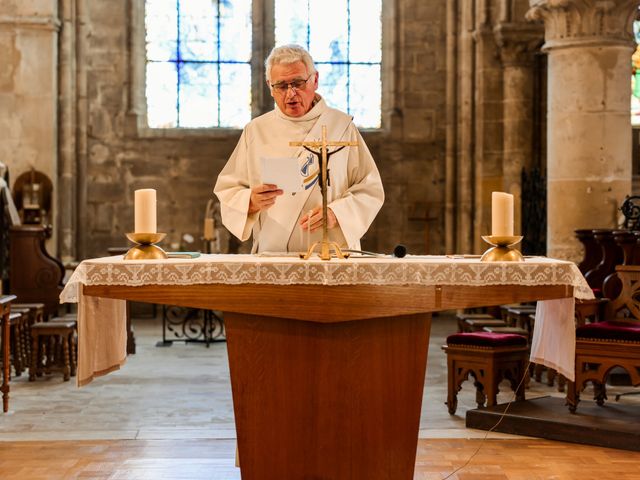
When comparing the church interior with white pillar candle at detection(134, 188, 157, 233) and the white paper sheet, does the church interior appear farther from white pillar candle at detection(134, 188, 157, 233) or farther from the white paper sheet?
the white paper sheet

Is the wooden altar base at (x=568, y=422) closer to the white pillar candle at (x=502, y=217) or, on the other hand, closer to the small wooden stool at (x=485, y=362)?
the small wooden stool at (x=485, y=362)

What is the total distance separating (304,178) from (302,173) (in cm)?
8

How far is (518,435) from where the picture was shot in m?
6.24

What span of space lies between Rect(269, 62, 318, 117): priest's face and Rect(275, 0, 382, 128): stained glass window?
10.7 m

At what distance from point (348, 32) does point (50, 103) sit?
172 inches

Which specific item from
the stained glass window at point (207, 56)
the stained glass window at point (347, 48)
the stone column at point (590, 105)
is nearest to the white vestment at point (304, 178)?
the stone column at point (590, 105)

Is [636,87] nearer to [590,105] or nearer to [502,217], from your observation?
[590,105]

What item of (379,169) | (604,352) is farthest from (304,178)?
(379,169)

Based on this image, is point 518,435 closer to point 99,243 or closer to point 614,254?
point 614,254

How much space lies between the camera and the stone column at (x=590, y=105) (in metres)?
9.97

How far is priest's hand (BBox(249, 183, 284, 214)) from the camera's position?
4.34 m

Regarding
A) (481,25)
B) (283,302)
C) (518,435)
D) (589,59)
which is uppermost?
(481,25)

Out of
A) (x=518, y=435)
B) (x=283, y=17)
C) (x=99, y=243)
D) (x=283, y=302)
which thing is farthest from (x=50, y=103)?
(x=283, y=302)

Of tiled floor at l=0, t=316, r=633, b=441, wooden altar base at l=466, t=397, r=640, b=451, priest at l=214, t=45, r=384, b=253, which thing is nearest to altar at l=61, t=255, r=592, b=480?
priest at l=214, t=45, r=384, b=253
